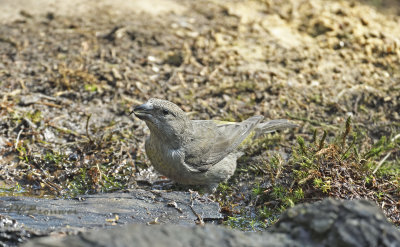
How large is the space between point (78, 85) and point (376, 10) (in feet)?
23.0

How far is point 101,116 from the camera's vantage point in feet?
26.2

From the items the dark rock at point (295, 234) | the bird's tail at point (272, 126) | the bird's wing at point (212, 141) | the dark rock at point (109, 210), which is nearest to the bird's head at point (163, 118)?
the bird's wing at point (212, 141)

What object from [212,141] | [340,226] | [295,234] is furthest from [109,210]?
[340,226]

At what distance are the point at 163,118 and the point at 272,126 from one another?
75.3 inches

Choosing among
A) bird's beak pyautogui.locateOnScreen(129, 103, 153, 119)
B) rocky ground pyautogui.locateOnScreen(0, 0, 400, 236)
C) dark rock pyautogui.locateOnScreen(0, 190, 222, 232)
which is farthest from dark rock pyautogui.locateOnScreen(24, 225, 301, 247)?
bird's beak pyautogui.locateOnScreen(129, 103, 153, 119)

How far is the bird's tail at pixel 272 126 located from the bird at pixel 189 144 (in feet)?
0.47

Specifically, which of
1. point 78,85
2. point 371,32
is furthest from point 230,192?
point 371,32

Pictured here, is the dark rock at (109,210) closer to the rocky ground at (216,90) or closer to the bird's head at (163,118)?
the rocky ground at (216,90)

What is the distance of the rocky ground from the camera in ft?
20.9

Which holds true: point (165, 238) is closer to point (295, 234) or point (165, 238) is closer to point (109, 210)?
point (295, 234)

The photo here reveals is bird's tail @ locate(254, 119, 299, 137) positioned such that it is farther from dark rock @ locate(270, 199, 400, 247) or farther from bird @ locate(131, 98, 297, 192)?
dark rock @ locate(270, 199, 400, 247)

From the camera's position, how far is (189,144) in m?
6.64

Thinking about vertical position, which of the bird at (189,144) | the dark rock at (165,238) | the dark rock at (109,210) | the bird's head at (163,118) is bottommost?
the dark rock at (109,210)

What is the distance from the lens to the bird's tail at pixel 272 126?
292 inches
